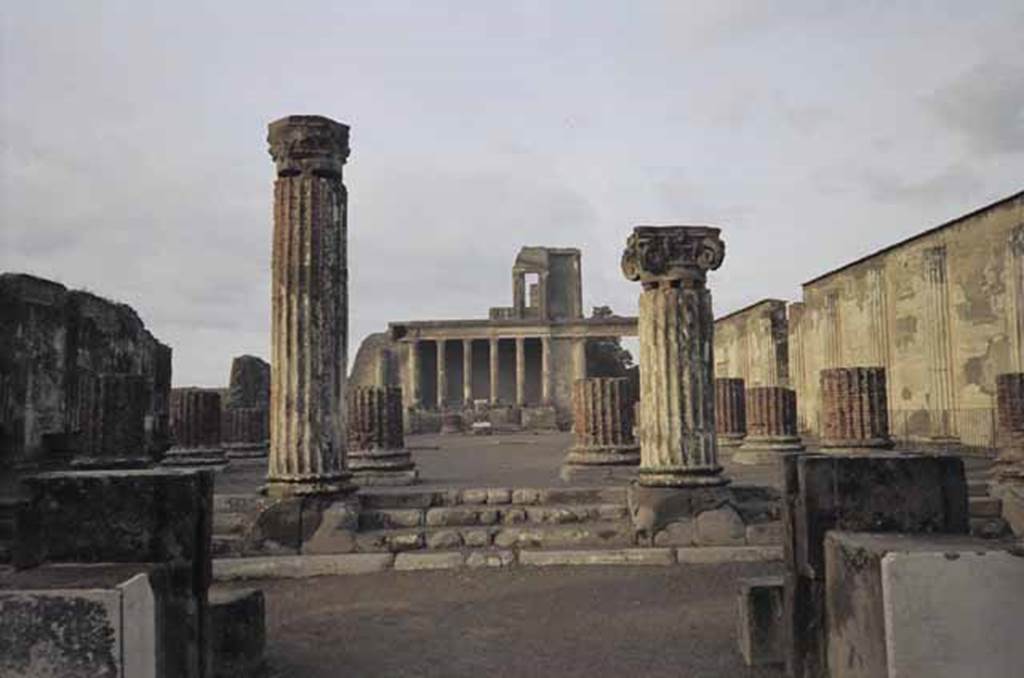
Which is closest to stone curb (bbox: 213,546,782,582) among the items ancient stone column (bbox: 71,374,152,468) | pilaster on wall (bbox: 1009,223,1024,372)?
ancient stone column (bbox: 71,374,152,468)

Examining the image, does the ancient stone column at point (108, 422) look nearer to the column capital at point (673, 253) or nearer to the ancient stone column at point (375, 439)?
the ancient stone column at point (375, 439)

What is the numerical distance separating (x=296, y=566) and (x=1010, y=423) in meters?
9.28

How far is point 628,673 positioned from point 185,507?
2612 mm

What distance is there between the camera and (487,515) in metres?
8.91

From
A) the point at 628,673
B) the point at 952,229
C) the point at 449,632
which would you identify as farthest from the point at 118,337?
the point at 952,229

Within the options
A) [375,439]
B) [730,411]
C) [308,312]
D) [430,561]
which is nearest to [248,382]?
[375,439]

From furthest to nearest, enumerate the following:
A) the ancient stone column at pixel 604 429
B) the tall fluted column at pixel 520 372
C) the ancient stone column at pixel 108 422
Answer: the tall fluted column at pixel 520 372
the ancient stone column at pixel 604 429
the ancient stone column at pixel 108 422

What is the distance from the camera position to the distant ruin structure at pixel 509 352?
134 feet

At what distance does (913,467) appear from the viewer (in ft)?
12.7

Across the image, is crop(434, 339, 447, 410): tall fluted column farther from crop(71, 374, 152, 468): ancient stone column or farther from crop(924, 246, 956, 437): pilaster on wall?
crop(71, 374, 152, 468): ancient stone column

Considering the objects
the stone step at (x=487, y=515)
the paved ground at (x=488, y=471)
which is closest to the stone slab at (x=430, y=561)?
the stone step at (x=487, y=515)

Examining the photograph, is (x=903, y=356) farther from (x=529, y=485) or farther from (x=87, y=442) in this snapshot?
(x=87, y=442)

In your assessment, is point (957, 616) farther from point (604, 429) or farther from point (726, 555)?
point (604, 429)

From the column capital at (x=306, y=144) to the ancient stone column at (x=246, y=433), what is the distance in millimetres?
9301
